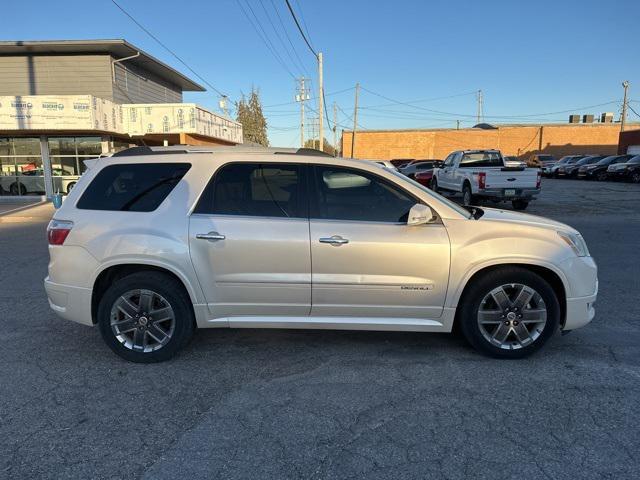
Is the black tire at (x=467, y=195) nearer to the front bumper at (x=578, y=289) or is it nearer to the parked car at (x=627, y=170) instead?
the front bumper at (x=578, y=289)

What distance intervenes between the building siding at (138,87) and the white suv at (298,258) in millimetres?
22093

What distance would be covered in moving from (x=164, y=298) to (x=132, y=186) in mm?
1017

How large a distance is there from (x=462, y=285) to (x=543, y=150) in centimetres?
5989

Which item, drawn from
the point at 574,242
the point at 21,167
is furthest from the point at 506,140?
the point at 574,242

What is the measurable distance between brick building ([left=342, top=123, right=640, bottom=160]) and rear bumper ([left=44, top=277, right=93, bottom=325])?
54965 millimetres

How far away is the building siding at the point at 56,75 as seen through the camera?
2288cm

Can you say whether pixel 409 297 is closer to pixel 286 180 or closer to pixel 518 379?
pixel 518 379

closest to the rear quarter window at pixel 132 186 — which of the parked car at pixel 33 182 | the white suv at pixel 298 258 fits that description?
the white suv at pixel 298 258

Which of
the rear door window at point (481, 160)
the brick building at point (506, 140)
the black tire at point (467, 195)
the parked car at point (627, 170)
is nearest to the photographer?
the black tire at point (467, 195)

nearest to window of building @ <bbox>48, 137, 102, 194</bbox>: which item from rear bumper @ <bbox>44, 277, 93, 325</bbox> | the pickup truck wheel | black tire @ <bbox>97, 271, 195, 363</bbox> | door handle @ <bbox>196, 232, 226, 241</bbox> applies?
rear bumper @ <bbox>44, 277, 93, 325</bbox>

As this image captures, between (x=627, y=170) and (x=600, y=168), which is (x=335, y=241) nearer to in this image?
(x=627, y=170)

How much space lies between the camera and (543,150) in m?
56.5

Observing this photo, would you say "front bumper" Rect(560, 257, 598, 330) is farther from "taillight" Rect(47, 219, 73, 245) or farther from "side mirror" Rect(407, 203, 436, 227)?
"taillight" Rect(47, 219, 73, 245)

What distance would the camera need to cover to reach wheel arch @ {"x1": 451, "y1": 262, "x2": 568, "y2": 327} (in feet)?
12.4
